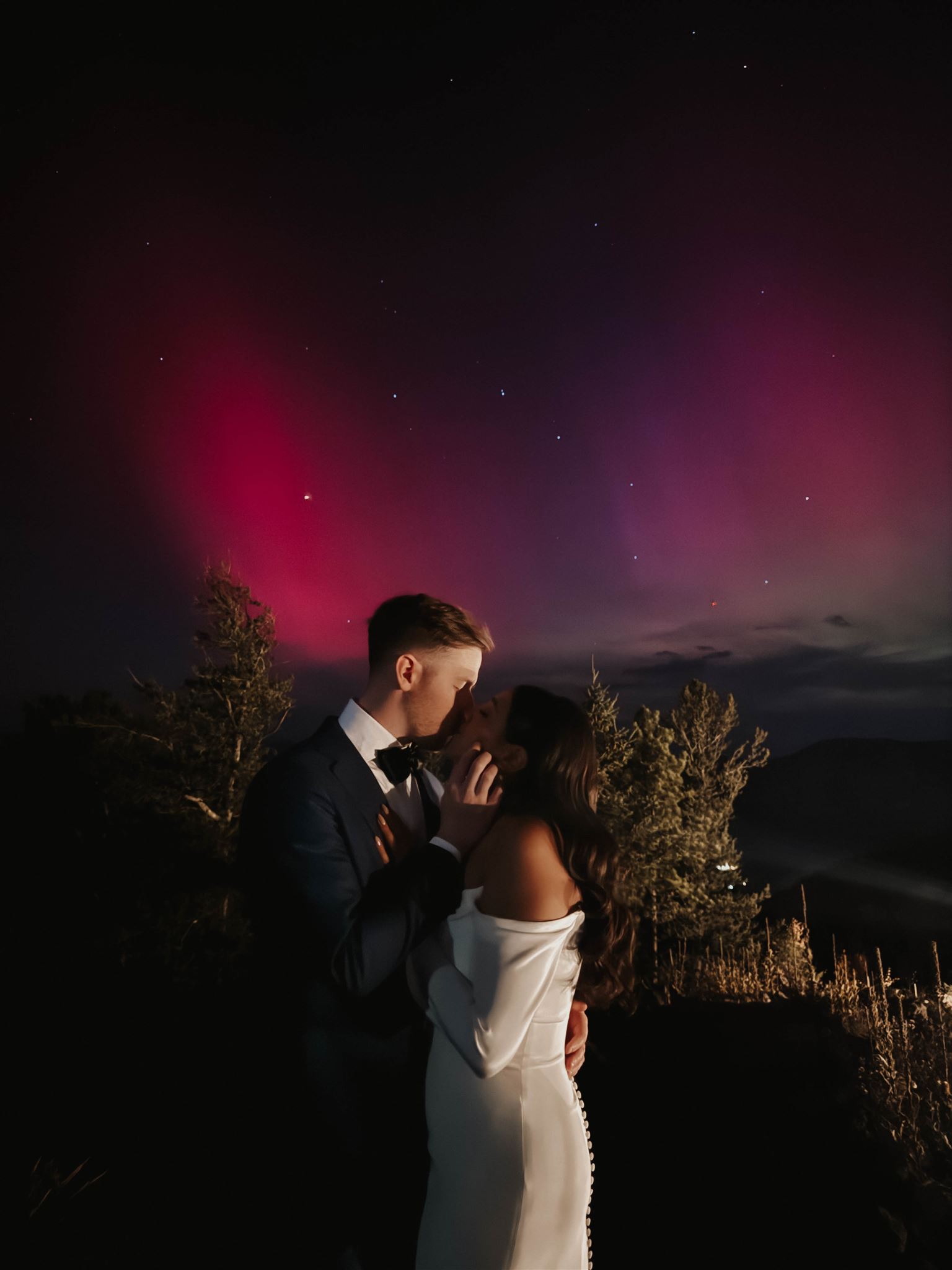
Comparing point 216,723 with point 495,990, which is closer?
point 495,990

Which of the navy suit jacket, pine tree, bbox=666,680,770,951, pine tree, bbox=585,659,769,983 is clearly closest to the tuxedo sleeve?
the navy suit jacket

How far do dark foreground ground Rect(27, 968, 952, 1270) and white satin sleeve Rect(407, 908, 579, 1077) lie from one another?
69 centimetres

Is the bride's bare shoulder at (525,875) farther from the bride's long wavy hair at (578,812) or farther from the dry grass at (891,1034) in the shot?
the dry grass at (891,1034)

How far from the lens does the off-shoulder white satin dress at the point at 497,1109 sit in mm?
2328

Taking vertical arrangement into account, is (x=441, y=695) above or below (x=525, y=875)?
above

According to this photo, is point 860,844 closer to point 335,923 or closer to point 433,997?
point 433,997

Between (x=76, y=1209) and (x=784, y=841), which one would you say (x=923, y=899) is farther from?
(x=76, y=1209)

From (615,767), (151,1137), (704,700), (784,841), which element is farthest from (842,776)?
(151,1137)

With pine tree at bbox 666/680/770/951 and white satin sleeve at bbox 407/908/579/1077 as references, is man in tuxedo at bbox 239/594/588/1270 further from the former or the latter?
pine tree at bbox 666/680/770/951

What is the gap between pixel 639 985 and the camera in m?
9.36

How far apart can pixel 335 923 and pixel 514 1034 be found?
0.71m

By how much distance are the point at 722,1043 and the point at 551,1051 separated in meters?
6.14

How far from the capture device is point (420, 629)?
298 centimetres

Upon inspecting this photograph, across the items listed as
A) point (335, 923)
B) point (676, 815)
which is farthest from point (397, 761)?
point (676, 815)
